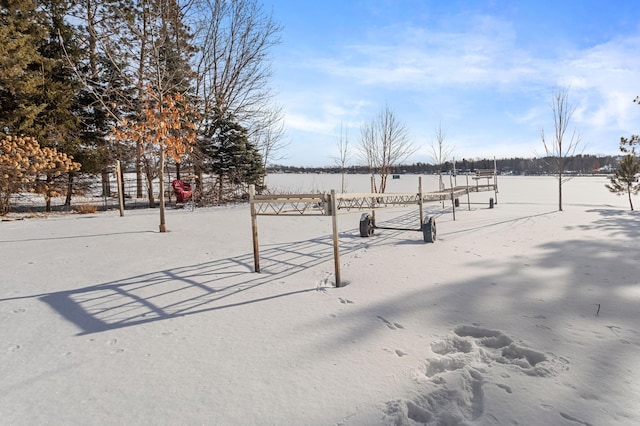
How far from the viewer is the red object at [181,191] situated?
1656 centimetres

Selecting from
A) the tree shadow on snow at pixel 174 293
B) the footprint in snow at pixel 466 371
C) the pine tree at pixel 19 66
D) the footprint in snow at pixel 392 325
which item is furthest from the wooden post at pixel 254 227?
the pine tree at pixel 19 66

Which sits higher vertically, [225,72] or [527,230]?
[225,72]

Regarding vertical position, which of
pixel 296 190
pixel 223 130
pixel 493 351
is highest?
pixel 223 130

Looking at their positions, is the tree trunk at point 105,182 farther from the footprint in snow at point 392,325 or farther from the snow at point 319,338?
the footprint in snow at point 392,325

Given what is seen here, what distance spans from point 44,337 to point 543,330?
4691 mm

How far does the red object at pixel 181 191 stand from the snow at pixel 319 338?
10589mm

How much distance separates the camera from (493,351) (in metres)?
2.71

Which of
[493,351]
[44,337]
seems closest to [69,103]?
[44,337]

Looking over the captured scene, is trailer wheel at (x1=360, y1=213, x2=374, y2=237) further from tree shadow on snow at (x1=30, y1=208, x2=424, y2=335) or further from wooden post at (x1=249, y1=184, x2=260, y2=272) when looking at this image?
wooden post at (x1=249, y1=184, x2=260, y2=272)

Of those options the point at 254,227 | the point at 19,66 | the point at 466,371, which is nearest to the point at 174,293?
the point at 254,227

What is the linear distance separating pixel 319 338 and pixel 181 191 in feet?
50.9

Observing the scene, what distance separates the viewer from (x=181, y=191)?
1656 cm

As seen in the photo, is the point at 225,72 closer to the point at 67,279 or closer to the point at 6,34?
the point at 6,34

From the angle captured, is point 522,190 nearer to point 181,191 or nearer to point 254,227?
point 181,191
